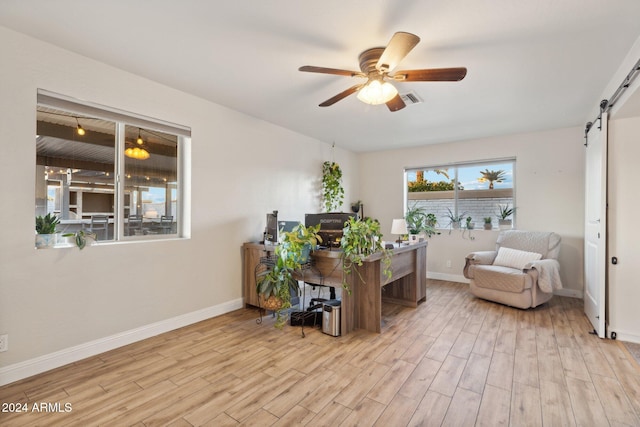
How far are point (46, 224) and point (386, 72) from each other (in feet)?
9.33

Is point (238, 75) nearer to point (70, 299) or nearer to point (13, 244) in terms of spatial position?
point (13, 244)

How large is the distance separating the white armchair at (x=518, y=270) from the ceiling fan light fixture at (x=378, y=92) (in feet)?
8.99

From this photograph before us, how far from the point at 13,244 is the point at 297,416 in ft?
7.47

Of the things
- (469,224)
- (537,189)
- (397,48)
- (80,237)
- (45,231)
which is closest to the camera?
(397,48)

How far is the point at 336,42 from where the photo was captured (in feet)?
7.06

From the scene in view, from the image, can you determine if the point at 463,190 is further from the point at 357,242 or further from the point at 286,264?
the point at 286,264

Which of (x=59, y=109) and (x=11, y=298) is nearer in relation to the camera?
(x=11, y=298)

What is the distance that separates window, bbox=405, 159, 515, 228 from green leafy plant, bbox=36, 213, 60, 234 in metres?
5.05

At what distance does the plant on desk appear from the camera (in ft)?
9.21

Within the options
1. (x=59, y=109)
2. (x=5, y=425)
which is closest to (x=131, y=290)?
(x=5, y=425)

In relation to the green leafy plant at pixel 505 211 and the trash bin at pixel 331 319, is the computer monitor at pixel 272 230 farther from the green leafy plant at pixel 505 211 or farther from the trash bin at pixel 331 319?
the green leafy plant at pixel 505 211

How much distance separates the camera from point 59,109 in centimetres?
234

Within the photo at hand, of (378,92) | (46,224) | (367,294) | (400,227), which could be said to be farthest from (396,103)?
(46,224)

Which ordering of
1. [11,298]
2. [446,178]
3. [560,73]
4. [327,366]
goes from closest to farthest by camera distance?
[11,298]
[327,366]
[560,73]
[446,178]
